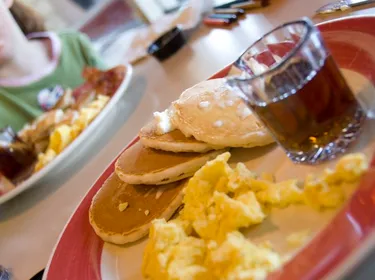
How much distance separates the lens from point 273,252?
773mm

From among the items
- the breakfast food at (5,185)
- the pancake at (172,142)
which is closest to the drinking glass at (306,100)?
the pancake at (172,142)

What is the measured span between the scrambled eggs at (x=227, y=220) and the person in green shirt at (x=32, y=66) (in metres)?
1.94

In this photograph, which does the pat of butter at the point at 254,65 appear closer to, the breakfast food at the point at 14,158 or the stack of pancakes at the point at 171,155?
the stack of pancakes at the point at 171,155

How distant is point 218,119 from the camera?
1.08m

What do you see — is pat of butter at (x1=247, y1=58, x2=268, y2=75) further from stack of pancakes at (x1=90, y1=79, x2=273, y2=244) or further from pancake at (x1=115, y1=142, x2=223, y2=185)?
pancake at (x1=115, y1=142, x2=223, y2=185)

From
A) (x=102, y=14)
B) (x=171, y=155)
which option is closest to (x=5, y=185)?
(x=171, y=155)

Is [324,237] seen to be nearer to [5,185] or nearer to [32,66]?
[5,185]

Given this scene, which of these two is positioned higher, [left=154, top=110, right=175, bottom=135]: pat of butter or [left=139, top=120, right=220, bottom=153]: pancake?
[left=154, top=110, right=175, bottom=135]: pat of butter

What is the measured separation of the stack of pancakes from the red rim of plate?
0.06m

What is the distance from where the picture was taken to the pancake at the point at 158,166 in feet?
3.54

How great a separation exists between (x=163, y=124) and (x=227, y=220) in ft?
1.37

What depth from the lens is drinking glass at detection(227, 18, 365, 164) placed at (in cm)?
84

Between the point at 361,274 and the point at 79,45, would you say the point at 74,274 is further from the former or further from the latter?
the point at 79,45

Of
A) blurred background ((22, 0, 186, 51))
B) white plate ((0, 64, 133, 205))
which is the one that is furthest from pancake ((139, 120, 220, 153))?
blurred background ((22, 0, 186, 51))
